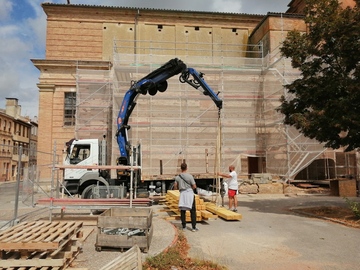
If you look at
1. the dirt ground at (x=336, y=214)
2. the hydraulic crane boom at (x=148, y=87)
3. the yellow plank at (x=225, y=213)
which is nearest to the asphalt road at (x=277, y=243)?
the yellow plank at (x=225, y=213)

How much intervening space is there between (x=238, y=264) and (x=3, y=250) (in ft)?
12.5

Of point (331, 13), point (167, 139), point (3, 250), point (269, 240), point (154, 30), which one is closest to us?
point (3, 250)

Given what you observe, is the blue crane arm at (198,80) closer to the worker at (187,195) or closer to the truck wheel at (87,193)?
the worker at (187,195)

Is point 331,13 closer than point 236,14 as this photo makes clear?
Yes

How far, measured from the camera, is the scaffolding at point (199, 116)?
18.9 metres

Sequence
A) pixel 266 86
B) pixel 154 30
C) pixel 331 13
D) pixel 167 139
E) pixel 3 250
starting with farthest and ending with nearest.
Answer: pixel 154 30 → pixel 266 86 → pixel 167 139 → pixel 331 13 → pixel 3 250

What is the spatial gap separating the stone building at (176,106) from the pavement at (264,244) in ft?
29.3

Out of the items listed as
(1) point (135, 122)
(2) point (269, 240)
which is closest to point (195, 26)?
(1) point (135, 122)

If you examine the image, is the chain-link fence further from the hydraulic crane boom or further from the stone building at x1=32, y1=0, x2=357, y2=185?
the stone building at x1=32, y1=0, x2=357, y2=185

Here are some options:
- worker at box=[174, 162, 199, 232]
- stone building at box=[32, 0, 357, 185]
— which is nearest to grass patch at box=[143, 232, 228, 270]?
worker at box=[174, 162, 199, 232]

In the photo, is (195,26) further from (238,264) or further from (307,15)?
(238,264)

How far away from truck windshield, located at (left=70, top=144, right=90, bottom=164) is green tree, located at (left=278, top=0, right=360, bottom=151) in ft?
26.5

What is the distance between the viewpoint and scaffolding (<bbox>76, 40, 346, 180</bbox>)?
18891 millimetres

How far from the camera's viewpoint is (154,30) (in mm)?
25062
